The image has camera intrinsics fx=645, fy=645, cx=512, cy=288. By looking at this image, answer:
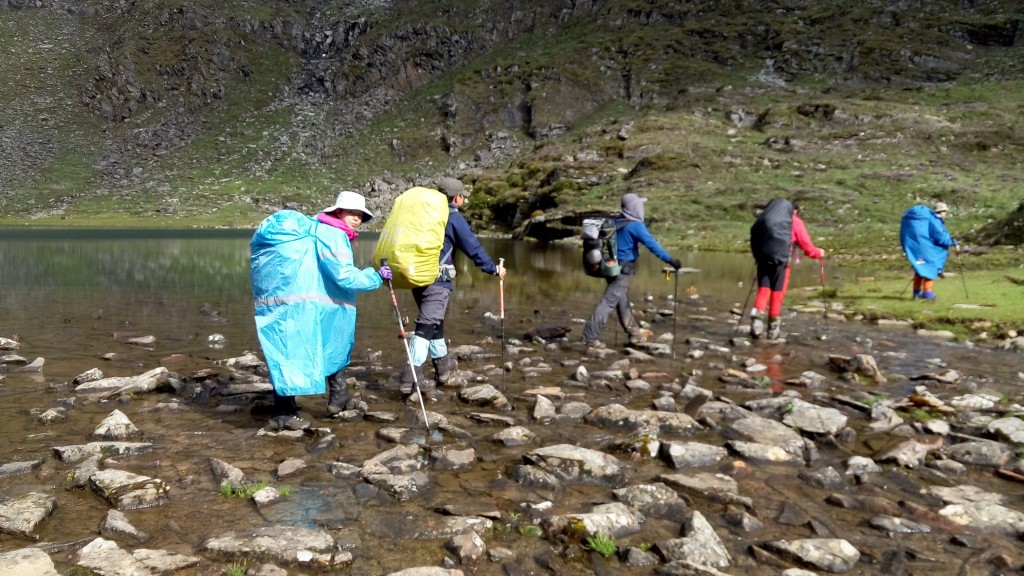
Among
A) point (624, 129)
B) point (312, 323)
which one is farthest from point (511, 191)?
point (312, 323)

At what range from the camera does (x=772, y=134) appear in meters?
90.1

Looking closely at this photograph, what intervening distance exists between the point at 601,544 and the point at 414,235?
19.3 feet

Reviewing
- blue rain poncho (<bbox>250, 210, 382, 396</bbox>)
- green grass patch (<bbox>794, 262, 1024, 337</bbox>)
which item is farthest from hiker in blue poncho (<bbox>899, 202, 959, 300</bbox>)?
blue rain poncho (<bbox>250, 210, 382, 396</bbox>)

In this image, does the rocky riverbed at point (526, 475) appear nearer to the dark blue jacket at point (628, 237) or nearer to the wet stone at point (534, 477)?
the wet stone at point (534, 477)

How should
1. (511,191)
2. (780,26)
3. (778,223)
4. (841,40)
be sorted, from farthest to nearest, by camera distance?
(780,26)
(841,40)
(511,191)
(778,223)

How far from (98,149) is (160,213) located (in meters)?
66.0

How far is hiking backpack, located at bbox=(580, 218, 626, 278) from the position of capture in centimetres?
1401

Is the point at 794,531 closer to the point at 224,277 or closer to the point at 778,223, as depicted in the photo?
the point at 778,223

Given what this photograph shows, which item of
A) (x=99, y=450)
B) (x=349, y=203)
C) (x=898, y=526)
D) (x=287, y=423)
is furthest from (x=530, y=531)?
(x=349, y=203)

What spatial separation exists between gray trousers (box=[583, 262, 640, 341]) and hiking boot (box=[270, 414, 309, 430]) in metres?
7.80

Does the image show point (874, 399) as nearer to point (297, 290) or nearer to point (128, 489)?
point (297, 290)

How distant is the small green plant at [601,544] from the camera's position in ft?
17.2

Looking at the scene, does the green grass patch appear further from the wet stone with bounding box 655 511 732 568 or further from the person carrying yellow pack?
the wet stone with bounding box 655 511 732 568

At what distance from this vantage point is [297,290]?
8398 mm
